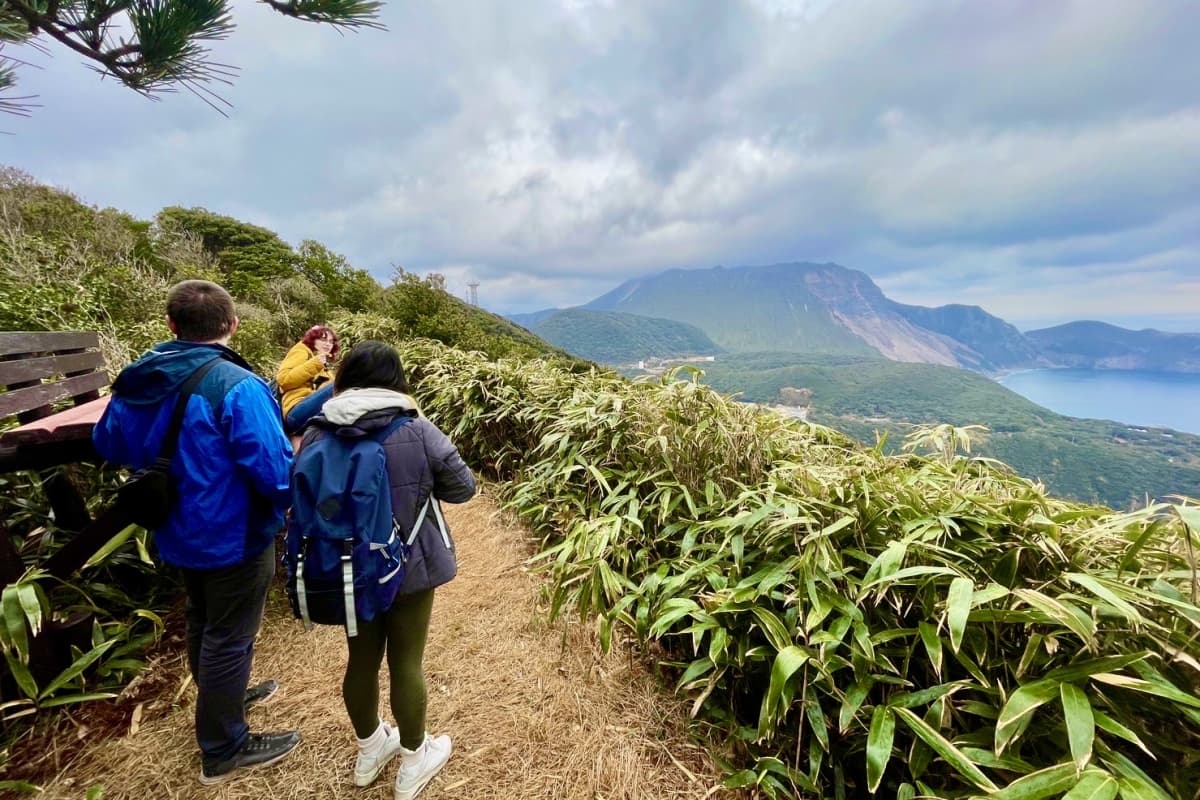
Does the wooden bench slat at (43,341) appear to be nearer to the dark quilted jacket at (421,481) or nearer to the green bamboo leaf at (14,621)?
the green bamboo leaf at (14,621)

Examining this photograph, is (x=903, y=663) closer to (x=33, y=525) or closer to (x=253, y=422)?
(x=253, y=422)

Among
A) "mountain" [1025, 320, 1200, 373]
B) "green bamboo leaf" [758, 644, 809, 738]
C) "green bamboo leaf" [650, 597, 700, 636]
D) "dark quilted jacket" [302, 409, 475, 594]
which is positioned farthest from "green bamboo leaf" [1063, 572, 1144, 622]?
"mountain" [1025, 320, 1200, 373]

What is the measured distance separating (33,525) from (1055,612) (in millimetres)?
4113

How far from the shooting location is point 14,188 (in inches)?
531

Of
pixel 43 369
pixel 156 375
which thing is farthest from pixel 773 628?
pixel 43 369

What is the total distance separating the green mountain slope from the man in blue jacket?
2.32 m

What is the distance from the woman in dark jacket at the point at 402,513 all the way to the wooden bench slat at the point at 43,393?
1.38 meters

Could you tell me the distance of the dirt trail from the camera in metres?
1.55

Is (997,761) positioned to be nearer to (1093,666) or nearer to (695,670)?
(1093,666)

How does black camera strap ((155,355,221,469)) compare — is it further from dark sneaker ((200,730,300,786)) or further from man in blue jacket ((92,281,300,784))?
dark sneaker ((200,730,300,786))

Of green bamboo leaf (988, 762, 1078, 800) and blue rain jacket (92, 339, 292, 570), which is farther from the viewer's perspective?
blue rain jacket (92, 339, 292, 570)

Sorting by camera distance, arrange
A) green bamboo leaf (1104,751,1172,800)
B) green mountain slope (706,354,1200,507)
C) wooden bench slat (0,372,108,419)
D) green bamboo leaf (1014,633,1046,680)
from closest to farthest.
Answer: green bamboo leaf (1104,751,1172,800), green bamboo leaf (1014,633,1046,680), wooden bench slat (0,372,108,419), green mountain slope (706,354,1200,507)

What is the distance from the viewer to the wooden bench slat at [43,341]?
172 centimetres

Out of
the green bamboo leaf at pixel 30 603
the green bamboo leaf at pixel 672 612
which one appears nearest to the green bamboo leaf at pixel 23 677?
the green bamboo leaf at pixel 30 603
